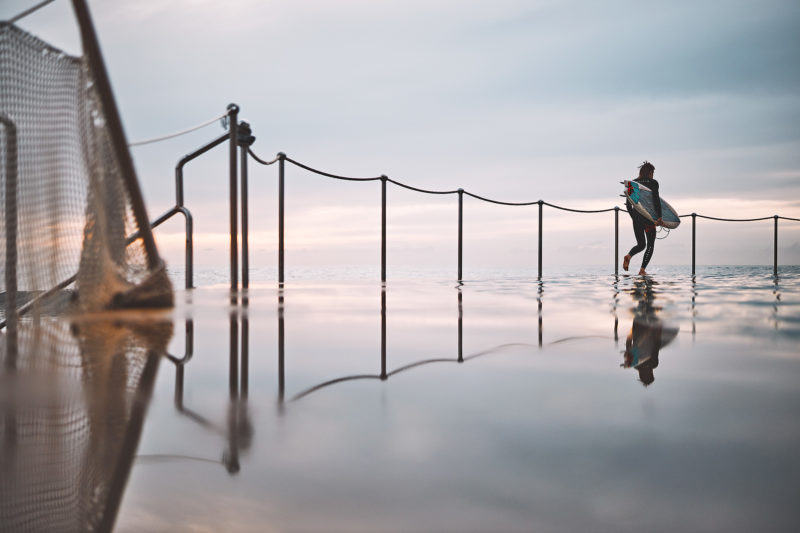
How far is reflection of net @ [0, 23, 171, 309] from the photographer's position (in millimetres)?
2777

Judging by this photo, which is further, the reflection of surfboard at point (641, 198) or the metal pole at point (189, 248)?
the reflection of surfboard at point (641, 198)

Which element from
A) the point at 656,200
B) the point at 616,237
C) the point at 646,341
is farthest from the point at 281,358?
the point at 616,237

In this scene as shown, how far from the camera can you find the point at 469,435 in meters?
1.19

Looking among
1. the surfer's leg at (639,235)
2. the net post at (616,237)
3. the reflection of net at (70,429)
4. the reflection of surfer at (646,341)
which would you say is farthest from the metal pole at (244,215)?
the net post at (616,237)

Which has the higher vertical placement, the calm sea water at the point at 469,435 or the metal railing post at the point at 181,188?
the metal railing post at the point at 181,188

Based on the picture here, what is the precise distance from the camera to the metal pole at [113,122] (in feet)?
9.54

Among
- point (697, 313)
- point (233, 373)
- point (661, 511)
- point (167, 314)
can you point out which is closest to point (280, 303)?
point (167, 314)

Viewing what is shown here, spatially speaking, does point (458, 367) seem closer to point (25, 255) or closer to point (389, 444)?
point (389, 444)

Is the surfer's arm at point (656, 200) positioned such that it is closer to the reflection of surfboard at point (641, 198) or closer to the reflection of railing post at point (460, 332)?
the reflection of surfboard at point (641, 198)

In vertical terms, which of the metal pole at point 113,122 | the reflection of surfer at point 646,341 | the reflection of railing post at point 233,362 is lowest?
the reflection of railing post at point 233,362

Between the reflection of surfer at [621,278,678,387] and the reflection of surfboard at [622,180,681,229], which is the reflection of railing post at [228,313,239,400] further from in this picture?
the reflection of surfboard at [622,180,681,229]

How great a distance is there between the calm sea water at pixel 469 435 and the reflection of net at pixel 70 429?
0.16ft

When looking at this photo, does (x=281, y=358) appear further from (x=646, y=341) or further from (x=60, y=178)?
(x=60, y=178)

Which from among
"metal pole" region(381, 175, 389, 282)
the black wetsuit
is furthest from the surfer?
"metal pole" region(381, 175, 389, 282)
